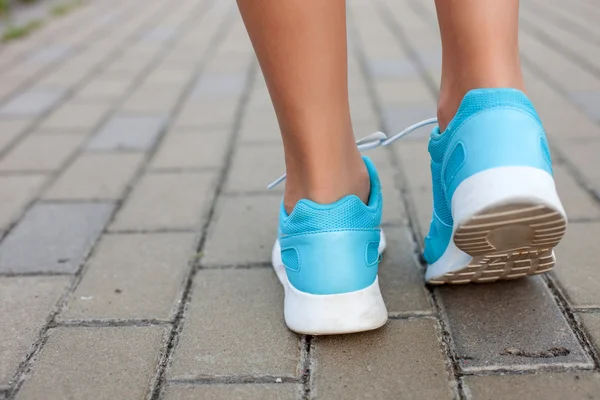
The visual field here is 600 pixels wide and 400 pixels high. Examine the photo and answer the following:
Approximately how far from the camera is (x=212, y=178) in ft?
5.39

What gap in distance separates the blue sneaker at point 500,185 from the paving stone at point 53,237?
0.76m

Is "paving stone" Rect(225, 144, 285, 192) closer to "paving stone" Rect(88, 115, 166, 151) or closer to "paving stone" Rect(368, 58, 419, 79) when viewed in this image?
"paving stone" Rect(88, 115, 166, 151)

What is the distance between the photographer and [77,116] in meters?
2.14

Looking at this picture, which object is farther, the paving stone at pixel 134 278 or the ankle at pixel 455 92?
the paving stone at pixel 134 278

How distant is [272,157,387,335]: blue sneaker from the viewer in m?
0.95

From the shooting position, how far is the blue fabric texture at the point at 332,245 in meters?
0.95

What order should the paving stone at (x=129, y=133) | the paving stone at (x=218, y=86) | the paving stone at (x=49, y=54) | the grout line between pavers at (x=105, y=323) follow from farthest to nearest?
1. the paving stone at (x=49, y=54)
2. the paving stone at (x=218, y=86)
3. the paving stone at (x=129, y=133)
4. the grout line between pavers at (x=105, y=323)

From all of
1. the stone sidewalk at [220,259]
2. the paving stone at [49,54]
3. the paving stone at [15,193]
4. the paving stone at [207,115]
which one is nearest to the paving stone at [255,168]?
the stone sidewalk at [220,259]

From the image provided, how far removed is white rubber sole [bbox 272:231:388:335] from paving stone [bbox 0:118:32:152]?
1.29m

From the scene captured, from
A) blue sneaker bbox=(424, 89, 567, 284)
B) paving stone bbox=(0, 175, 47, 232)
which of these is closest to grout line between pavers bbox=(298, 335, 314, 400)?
blue sneaker bbox=(424, 89, 567, 284)

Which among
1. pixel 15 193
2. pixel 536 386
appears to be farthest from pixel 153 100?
pixel 536 386

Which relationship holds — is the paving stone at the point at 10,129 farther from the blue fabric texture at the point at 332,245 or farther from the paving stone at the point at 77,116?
the blue fabric texture at the point at 332,245

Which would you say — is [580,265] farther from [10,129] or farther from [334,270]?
[10,129]

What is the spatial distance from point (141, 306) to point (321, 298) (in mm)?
341
